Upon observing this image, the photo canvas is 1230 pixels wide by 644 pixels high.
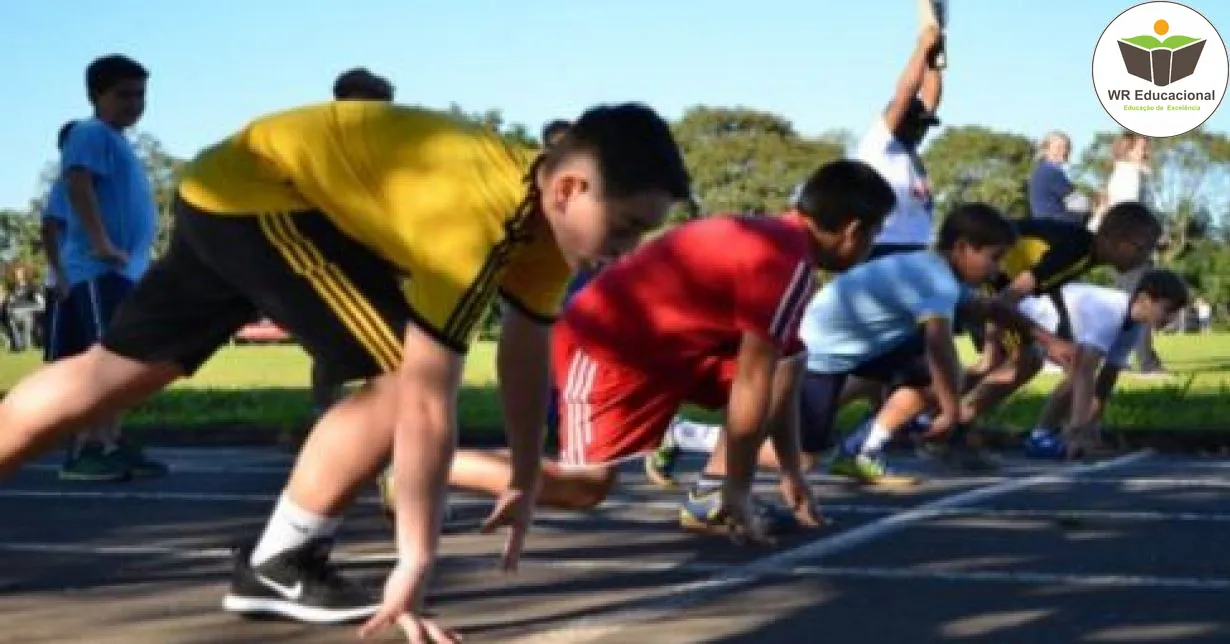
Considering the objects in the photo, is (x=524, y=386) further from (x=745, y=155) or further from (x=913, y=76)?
(x=745, y=155)

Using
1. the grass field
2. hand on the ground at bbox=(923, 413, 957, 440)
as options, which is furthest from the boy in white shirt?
hand on the ground at bbox=(923, 413, 957, 440)

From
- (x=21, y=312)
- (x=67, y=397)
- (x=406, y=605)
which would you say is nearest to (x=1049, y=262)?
(x=67, y=397)

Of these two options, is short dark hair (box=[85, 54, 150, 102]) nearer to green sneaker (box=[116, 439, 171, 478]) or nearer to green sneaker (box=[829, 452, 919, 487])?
green sneaker (box=[116, 439, 171, 478])

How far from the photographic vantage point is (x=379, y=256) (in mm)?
4422

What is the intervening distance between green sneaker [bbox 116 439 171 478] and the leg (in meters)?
4.01

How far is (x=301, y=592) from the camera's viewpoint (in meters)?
4.53

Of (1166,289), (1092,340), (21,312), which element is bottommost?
(21,312)

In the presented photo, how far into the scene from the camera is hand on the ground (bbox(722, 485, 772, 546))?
6.03m

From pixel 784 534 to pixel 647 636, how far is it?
2001 millimetres

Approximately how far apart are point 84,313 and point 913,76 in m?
3.88

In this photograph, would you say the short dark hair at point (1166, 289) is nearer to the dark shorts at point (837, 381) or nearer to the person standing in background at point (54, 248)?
the dark shorts at point (837, 381)

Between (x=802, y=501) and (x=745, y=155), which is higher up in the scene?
(x=802, y=501)

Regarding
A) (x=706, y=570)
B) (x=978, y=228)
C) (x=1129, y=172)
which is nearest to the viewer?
(x=706, y=570)

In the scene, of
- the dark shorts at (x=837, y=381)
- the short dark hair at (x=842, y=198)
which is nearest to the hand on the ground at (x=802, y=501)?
Answer: the short dark hair at (x=842, y=198)
